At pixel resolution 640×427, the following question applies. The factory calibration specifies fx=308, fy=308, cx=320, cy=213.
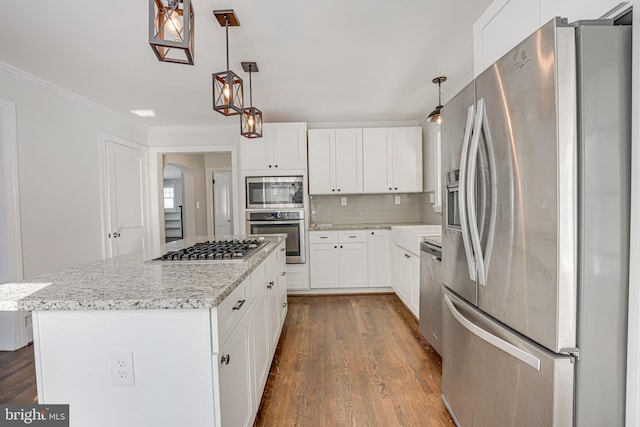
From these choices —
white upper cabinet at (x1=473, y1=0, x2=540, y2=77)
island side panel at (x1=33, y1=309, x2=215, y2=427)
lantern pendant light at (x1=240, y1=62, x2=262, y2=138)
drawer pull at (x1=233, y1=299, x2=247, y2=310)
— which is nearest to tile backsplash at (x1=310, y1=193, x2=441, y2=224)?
lantern pendant light at (x1=240, y1=62, x2=262, y2=138)

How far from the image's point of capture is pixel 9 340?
2617 mm

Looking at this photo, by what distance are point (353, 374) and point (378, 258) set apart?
78.0 inches

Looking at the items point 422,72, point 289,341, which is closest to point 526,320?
point 289,341

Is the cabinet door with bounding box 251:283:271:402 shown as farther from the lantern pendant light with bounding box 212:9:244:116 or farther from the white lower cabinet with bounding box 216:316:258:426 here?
the lantern pendant light with bounding box 212:9:244:116

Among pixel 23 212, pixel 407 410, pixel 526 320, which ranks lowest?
pixel 407 410

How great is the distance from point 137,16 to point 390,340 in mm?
2998

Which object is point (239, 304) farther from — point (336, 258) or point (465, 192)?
point (336, 258)

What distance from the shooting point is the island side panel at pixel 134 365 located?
1.05 metres

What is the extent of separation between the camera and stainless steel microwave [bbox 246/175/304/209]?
3959 mm

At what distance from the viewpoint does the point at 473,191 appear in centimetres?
124

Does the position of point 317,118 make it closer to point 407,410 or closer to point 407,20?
point 407,20

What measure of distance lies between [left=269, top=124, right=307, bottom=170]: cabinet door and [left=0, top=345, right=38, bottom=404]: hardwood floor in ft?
9.57

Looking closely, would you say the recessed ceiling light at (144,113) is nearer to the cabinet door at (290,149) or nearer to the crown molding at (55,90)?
the crown molding at (55,90)

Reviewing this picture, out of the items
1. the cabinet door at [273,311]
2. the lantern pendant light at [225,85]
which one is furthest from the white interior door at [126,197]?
the lantern pendant light at [225,85]
